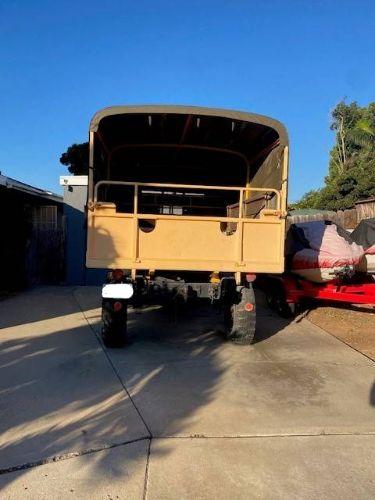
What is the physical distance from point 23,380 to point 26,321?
3464 mm

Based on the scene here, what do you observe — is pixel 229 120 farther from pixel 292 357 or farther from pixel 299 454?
pixel 299 454

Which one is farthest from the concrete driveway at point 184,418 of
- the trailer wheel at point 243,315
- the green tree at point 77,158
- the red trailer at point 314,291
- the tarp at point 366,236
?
the green tree at point 77,158

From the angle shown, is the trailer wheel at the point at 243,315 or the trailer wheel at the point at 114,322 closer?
the trailer wheel at the point at 114,322

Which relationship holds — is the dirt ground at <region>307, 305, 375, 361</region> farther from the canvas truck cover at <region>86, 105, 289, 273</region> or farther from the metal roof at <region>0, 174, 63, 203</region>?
the metal roof at <region>0, 174, 63, 203</region>

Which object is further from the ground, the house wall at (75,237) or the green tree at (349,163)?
the green tree at (349,163)

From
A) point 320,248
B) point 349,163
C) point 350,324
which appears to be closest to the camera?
point 350,324

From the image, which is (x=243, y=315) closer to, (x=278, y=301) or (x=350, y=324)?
(x=350, y=324)

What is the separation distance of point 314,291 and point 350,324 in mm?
861

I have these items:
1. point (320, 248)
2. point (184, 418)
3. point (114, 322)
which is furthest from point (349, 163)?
point (184, 418)

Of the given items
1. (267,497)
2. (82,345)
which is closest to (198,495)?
(267,497)

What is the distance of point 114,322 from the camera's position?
6625mm

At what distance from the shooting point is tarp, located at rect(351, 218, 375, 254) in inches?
358

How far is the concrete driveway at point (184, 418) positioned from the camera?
3.22 metres

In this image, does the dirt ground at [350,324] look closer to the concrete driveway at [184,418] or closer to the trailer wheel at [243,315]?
the concrete driveway at [184,418]
